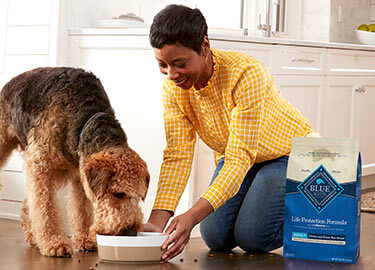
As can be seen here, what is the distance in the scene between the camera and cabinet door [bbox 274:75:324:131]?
4.16 meters

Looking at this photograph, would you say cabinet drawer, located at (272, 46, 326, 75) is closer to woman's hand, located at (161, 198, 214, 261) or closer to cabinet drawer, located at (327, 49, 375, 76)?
cabinet drawer, located at (327, 49, 375, 76)

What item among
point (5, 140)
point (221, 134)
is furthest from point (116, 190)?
point (5, 140)

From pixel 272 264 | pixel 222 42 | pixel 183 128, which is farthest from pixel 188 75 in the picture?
pixel 222 42

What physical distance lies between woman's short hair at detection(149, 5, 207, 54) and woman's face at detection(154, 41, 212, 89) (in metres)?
0.02

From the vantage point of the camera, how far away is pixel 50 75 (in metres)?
2.93

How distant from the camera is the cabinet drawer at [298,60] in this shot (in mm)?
4055

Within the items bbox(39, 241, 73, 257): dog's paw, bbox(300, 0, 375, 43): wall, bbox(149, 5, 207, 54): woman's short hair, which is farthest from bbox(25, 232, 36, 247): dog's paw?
bbox(300, 0, 375, 43): wall

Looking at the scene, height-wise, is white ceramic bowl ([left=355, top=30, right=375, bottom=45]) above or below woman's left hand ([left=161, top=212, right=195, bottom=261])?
above

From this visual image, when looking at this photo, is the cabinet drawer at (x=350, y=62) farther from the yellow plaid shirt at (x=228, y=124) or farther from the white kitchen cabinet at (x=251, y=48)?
the yellow plaid shirt at (x=228, y=124)

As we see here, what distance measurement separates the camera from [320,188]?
2.60m

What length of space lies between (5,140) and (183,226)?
120cm

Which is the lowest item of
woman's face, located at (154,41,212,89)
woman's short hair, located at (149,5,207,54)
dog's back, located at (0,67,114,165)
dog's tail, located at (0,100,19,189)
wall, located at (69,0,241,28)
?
dog's tail, located at (0,100,19,189)

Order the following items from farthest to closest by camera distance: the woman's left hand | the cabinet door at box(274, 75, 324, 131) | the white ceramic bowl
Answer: the white ceramic bowl, the cabinet door at box(274, 75, 324, 131), the woman's left hand

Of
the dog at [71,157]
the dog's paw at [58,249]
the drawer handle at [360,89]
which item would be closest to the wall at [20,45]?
the dog at [71,157]
